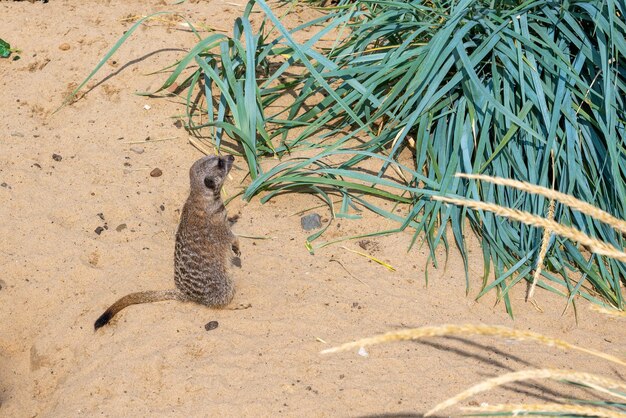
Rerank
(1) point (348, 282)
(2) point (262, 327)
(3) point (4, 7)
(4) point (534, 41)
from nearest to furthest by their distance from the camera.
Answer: (2) point (262, 327) < (1) point (348, 282) < (4) point (534, 41) < (3) point (4, 7)

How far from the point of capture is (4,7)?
17.5 feet

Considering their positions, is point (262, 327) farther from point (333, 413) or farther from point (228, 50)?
point (228, 50)

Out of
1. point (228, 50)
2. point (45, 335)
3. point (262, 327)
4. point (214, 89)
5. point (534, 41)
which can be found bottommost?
point (45, 335)

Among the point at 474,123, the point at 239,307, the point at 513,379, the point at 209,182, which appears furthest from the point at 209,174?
the point at 513,379

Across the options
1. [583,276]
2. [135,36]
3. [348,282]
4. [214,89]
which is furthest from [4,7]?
[583,276]

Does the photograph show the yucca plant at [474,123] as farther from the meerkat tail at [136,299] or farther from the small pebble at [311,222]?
the meerkat tail at [136,299]

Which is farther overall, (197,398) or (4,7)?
(4,7)

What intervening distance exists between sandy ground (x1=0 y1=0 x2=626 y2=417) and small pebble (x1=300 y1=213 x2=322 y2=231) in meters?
0.05

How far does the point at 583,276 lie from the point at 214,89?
91.4 inches

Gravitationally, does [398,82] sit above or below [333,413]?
above

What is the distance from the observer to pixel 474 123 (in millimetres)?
3545

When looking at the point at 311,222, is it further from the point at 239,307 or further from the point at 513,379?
the point at 513,379

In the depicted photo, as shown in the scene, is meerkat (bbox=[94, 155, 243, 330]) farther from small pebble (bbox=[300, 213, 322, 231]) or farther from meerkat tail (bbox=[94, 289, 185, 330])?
small pebble (bbox=[300, 213, 322, 231])

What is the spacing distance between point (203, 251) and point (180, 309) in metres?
0.26
